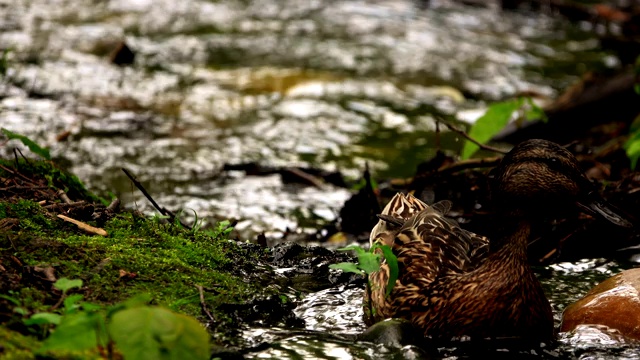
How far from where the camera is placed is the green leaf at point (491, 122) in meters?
6.70

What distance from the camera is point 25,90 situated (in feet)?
33.3

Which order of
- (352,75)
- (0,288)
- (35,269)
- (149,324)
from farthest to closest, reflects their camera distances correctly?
(352,75) → (35,269) → (0,288) → (149,324)

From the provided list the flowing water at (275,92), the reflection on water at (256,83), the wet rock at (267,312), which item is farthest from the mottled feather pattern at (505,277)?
the reflection on water at (256,83)

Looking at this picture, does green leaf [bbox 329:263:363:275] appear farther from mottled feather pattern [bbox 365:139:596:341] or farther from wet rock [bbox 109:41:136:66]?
wet rock [bbox 109:41:136:66]

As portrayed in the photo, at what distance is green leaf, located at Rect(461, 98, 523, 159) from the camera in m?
6.70

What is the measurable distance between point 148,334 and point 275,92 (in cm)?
794

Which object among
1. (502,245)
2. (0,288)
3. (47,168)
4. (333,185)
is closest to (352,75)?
(333,185)

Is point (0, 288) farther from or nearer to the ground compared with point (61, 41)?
farther from the ground

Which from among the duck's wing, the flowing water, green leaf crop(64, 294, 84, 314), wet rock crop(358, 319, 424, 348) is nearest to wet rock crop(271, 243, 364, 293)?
the flowing water

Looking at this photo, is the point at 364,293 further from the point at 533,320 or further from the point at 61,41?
the point at 61,41

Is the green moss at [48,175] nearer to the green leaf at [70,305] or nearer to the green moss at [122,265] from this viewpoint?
the green moss at [122,265]

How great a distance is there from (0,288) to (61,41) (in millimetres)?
8897

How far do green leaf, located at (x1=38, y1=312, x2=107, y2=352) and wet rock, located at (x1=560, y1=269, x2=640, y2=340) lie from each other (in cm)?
255

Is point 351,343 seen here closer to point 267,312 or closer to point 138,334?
point 267,312
